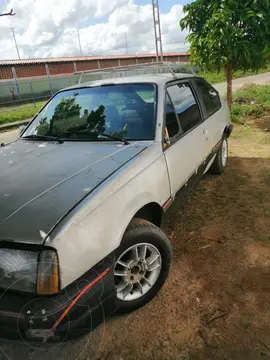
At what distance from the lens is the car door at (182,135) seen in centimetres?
283

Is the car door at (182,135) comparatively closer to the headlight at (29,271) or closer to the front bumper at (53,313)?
the front bumper at (53,313)

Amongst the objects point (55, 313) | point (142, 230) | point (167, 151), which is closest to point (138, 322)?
point (142, 230)

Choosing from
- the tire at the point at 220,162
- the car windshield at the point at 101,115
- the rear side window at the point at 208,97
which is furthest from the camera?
the tire at the point at 220,162

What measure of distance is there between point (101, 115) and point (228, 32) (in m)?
4.92

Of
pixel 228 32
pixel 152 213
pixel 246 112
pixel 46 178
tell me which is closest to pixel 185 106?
pixel 152 213

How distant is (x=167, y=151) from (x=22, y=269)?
1583 mm

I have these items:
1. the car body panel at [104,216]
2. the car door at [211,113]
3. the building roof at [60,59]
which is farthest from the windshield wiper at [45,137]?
the building roof at [60,59]

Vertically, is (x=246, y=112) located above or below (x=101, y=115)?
below

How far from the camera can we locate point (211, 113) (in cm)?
413

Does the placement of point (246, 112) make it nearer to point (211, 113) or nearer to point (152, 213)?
point (211, 113)

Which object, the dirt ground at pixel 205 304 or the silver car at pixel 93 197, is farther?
the dirt ground at pixel 205 304

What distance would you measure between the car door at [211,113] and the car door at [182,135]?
211 mm

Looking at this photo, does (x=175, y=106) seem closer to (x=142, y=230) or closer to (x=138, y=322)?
(x=142, y=230)

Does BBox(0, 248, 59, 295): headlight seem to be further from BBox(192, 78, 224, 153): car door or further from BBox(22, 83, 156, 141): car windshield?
BBox(192, 78, 224, 153): car door
